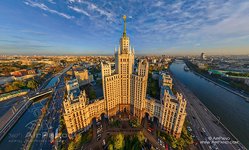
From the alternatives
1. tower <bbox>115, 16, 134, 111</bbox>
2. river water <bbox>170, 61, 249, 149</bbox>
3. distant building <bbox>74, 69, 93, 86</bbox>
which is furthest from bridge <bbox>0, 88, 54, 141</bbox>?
river water <bbox>170, 61, 249, 149</bbox>

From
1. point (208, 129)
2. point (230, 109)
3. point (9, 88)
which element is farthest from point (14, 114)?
point (230, 109)

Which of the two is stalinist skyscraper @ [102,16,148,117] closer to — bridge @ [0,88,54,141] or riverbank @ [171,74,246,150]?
riverbank @ [171,74,246,150]

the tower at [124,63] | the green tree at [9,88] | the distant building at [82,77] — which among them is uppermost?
the tower at [124,63]

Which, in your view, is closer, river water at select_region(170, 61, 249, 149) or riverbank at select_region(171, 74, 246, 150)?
riverbank at select_region(171, 74, 246, 150)

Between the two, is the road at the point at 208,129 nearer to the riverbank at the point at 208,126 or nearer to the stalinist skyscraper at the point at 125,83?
the riverbank at the point at 208,126

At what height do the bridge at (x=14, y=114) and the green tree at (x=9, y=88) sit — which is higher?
the green tree at (x=9, y=88)

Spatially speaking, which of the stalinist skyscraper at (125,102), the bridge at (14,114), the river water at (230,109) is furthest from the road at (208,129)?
the bridge at (14,114)

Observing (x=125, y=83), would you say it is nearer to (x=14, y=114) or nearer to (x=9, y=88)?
(x=14, y=114)

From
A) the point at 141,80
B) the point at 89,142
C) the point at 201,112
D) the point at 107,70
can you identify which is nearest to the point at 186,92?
the point at 201,112
